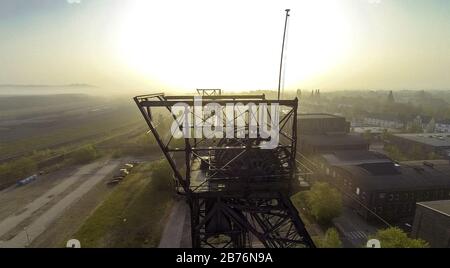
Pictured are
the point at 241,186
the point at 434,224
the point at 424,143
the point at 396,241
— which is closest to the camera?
the point at 241,186

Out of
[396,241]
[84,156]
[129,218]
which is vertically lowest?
[129,218]

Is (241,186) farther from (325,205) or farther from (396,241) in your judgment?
(325,205)

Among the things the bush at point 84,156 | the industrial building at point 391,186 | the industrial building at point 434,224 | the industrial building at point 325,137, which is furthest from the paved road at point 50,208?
the industrial building at point 434,224

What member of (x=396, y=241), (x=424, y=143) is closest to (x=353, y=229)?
(x=396, y=241)

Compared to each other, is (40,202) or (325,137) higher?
(325,137)

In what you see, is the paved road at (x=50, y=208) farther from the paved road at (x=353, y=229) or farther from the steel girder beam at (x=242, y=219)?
the paved road at (x=353, y=229)
